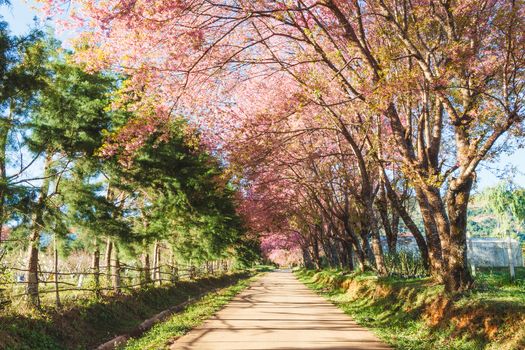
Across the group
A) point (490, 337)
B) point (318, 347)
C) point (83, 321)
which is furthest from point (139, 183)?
point (490, 337)

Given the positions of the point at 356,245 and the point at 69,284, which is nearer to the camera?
the point at 69,284

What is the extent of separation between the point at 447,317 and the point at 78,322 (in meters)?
7.98

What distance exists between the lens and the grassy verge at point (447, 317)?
24.0ft

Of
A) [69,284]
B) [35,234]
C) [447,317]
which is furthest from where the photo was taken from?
[69,284]

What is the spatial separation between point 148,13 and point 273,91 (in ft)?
35.0

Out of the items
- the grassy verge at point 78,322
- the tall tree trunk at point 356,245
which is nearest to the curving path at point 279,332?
the grassy verge at point 78,322

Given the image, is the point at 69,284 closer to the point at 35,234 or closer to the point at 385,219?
the point at 35,234

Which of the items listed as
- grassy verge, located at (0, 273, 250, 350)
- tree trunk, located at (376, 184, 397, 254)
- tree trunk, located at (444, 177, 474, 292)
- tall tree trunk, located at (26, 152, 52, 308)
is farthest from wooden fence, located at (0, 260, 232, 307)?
tree trunk, located at (376, 184, 397, 254)

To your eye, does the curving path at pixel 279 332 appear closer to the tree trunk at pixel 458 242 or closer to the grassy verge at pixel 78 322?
the grassy verge at pixel 78 322

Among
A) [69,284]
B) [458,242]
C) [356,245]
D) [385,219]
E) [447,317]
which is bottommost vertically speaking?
[447,317]

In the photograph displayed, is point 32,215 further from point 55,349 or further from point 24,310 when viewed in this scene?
point 55,349

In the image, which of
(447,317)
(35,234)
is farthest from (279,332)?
(35,234)

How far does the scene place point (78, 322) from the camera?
1038cm

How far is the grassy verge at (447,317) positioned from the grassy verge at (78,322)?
629 centimetres
